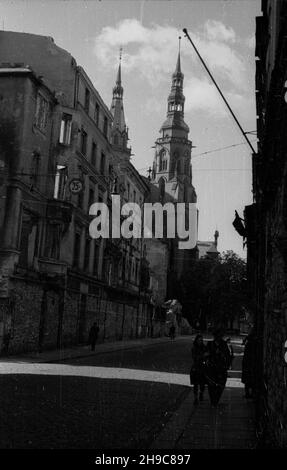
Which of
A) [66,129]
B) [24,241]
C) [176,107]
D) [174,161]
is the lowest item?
[24,241]

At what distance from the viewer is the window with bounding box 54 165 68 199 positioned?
2873 centimetres

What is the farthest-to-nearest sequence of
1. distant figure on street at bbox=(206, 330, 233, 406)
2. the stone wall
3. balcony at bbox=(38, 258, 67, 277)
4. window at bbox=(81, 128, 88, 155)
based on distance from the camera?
1. window at bbox=(81, 128, 88, 155)
2. balcony at bbox=(38, 258, 67, 277)
3. the stone wall
4. distant figure on street at bbox=(206, 330, 233, 406)

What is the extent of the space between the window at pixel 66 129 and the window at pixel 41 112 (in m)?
2.06

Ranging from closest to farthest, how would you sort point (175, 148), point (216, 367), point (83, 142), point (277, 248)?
point (277, 248) → point (216, 367) → point (83, 142) → point (175, 148)

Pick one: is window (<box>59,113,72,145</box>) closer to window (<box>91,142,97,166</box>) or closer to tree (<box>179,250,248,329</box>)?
window (<box>91,142,97,166</box>)

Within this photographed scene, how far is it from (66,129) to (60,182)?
9.88 ft

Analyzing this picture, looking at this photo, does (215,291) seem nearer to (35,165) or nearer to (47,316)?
(47,316)

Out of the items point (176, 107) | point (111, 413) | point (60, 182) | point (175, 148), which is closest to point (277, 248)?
point (111, 413)

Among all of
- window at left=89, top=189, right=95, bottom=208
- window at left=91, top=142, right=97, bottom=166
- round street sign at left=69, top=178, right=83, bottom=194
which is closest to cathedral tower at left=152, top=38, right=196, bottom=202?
window at left=91, top=142, right=97, bottom=166

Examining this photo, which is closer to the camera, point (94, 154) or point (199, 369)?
point (199, 369)

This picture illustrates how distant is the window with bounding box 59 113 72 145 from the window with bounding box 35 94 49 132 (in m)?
2.06

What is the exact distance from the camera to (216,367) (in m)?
11.6

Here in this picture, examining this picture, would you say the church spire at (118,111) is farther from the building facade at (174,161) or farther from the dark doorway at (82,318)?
the dark doorway at (82,318)
